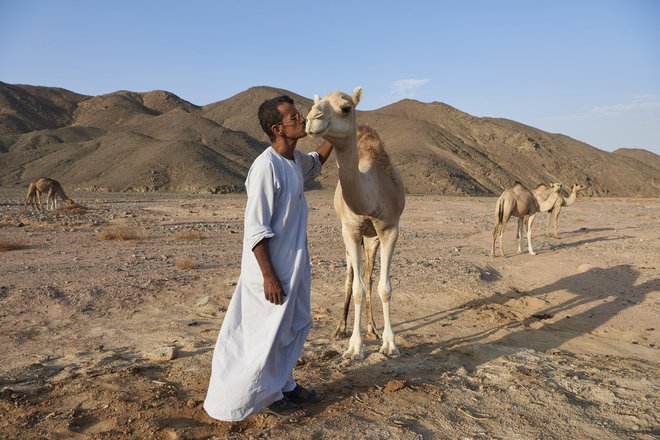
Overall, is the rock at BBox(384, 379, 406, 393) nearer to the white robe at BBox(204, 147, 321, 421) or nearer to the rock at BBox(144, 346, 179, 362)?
the white robe at BBox(204, 147, 321, 421)

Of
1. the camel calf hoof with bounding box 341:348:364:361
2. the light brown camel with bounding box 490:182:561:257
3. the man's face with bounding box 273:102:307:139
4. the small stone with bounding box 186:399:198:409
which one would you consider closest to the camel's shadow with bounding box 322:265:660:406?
the camel calf hoof with bounding box 341:348:364:361

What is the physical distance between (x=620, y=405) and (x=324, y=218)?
17.2 m

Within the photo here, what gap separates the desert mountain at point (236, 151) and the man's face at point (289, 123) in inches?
1834

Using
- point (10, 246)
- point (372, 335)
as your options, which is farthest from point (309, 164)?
point (10, 246)

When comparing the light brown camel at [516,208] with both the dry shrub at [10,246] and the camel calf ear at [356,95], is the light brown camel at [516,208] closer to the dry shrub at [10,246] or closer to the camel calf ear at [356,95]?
the camel calf ear at [356,95]

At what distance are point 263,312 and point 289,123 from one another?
4.43 feet

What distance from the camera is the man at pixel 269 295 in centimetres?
337

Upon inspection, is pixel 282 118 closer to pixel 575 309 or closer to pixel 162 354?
pixel 162 354

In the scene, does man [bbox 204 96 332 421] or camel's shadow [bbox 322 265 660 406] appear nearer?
man [bbox 204 96 332 421]

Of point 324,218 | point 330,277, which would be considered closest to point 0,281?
point 330,277

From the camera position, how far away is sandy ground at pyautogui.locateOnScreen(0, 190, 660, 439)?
3566 millimetres

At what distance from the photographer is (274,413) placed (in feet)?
11.6

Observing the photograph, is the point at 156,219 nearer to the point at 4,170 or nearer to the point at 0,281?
the point at 0,281

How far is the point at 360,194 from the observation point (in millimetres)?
4609
